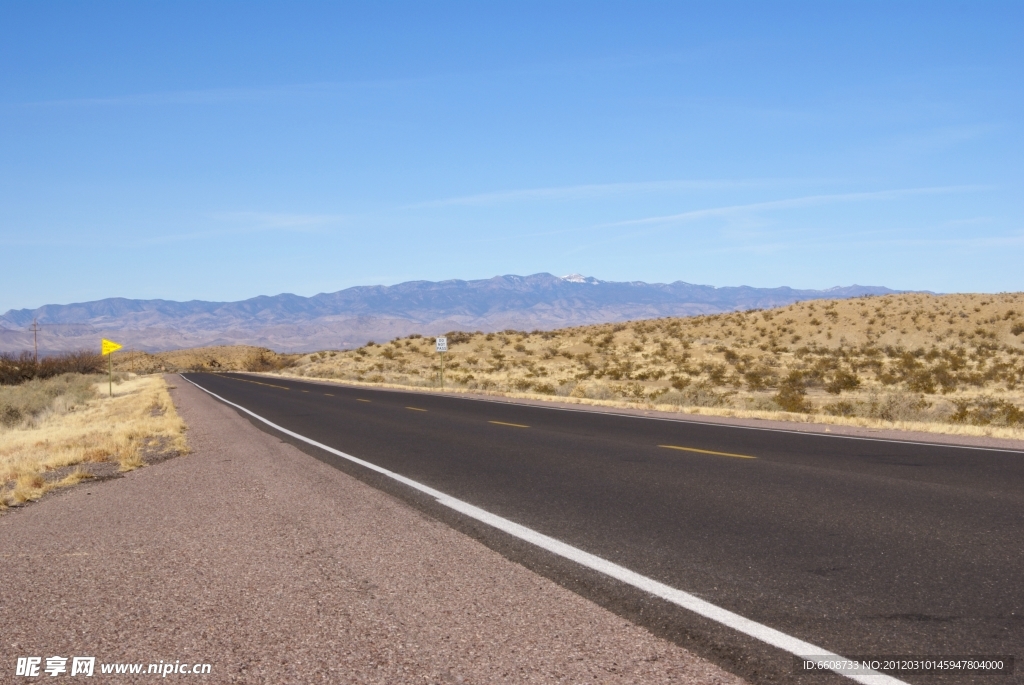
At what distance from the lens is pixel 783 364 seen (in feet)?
163

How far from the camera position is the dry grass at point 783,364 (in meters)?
26.2

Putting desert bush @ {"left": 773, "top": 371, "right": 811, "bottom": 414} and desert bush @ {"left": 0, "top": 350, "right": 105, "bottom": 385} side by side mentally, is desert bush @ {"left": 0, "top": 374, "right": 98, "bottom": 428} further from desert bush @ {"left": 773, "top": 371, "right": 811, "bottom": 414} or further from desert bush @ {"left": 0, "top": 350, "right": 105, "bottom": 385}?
desert bush @ {"left": 773, "top": 371, "right": 811, "bottom": 414}

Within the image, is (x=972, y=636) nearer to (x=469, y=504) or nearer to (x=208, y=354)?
(x=469, y=504)

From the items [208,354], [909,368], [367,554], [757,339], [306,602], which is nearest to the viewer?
[306,602]

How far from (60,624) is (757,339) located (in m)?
67.1

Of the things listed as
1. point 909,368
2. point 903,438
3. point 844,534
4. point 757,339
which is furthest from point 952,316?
point 844,534

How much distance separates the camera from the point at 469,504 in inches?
340

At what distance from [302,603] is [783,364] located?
47.8 m

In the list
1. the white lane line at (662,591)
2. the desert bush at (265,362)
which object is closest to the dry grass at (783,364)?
the white lane line at (662,591)

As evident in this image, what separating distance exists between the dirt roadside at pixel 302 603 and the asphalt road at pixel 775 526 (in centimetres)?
44

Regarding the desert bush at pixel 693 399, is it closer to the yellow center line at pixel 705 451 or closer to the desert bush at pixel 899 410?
the desert bush at pixel 899 410

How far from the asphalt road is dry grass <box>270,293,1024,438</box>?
6969 millimetres

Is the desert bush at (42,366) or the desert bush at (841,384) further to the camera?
the desert bush at (42,366)

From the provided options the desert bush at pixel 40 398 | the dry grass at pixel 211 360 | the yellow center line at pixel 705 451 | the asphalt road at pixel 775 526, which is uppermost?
the asphalt road at pixel 775 526
